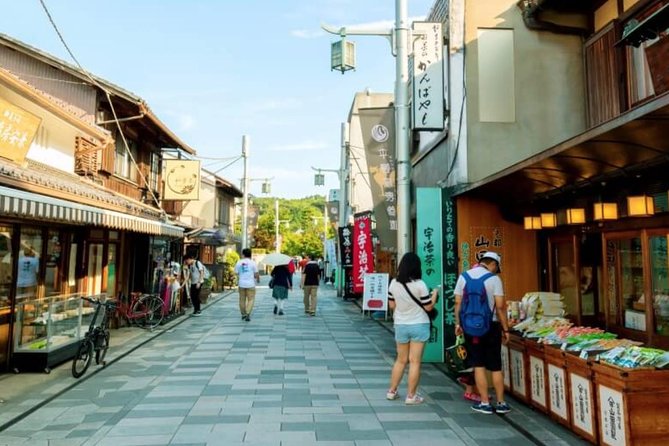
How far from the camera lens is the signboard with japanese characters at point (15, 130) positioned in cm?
876

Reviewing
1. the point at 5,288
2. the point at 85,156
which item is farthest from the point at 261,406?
the point at 85,156

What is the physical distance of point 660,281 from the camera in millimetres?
6559

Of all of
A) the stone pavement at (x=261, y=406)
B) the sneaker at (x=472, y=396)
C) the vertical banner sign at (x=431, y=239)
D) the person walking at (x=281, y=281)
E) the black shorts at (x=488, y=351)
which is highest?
the vertical banner sign at (x=431, y=239)

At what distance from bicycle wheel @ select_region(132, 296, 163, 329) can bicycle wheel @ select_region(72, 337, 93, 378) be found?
212 inches

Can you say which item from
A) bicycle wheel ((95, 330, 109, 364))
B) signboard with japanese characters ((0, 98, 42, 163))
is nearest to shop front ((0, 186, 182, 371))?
bicycle wheel ((95, 330, 109, 364))

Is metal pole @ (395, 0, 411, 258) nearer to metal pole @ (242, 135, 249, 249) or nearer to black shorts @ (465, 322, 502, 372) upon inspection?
black shorts @ (465, 322, 502, 372)

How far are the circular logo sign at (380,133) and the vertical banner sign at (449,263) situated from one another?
3552 millimetres

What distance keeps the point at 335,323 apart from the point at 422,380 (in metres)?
7.65

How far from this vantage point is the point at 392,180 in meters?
12.9

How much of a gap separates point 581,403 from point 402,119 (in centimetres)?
640

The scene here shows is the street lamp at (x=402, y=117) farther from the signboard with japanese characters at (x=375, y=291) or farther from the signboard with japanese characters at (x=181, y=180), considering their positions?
the signboard with japanese characters at (x=181, y=180)

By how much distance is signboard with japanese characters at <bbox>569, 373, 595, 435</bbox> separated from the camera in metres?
5.33

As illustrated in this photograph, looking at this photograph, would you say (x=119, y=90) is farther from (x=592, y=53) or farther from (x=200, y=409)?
(x=592, y=53)

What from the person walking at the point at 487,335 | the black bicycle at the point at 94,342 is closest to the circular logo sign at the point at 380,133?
the person walking at the point at 487,335
